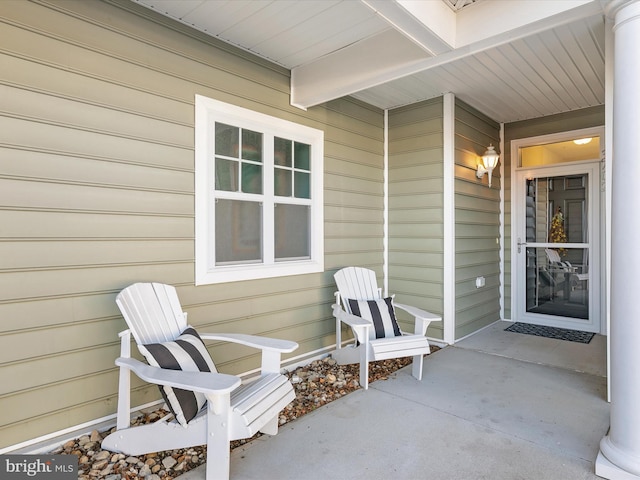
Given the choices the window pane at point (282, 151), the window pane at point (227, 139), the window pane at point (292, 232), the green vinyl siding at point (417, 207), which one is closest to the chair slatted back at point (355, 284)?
the window pane at point (292, 232)

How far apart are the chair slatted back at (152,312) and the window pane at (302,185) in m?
1.63

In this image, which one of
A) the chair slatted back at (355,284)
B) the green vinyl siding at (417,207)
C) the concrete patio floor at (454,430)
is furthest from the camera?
the green vinyl siding at (417,207)

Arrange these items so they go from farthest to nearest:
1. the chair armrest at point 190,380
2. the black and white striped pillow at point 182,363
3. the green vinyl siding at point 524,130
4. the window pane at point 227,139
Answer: the green vinyl siding at point 524,130 → the window pane at point 227,139 → the black and white striped pillow at point 182,363 → the chair armrest at point 190,380

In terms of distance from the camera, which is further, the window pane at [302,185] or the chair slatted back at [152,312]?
the window pane at [302,185]

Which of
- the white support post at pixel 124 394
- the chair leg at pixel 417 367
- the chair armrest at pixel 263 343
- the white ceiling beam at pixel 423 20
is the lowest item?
the chair leg at pixel 417 367

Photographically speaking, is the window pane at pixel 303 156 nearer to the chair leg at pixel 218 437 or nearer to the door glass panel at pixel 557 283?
the chair leg at pixel 218 437

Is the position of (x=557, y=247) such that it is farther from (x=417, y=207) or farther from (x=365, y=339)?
(x=365, y=339)

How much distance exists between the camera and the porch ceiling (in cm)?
249

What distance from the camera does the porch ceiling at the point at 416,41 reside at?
2491mm

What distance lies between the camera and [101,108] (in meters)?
2.38

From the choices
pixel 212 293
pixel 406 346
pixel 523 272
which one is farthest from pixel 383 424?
pixel 523 272

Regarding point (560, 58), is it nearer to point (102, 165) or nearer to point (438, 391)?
point (438, 391)
